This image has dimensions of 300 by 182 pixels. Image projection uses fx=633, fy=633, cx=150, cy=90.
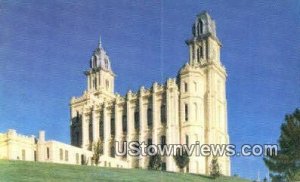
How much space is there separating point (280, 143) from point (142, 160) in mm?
26214

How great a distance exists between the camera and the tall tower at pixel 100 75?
69.1 meters

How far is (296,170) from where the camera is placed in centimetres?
2711

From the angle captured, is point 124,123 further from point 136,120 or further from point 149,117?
point 149,117

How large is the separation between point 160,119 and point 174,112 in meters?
1.89

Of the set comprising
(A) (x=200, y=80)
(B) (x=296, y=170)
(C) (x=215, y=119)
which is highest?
(A) (x=200, y=80)

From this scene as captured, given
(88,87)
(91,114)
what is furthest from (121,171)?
(88,87)

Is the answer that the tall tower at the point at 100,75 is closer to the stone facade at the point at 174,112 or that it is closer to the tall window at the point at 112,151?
the stone facade at the point at 174,112

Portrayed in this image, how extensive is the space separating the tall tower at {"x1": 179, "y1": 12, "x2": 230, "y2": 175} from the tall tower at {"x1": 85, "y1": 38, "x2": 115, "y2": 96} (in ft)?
43.4

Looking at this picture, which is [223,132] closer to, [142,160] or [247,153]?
[142,160]

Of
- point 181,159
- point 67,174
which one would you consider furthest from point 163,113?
point 67,174

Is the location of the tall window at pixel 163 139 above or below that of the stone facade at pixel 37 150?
above

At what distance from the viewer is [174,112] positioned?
53.2 m

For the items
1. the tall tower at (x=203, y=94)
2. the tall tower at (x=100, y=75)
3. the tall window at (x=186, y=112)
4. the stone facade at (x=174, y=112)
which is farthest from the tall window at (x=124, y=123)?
the tall tower at (x=100, y=75)

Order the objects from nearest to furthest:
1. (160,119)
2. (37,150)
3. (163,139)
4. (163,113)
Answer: (37,150) → (163,139) → (163,113) → (160,119)
